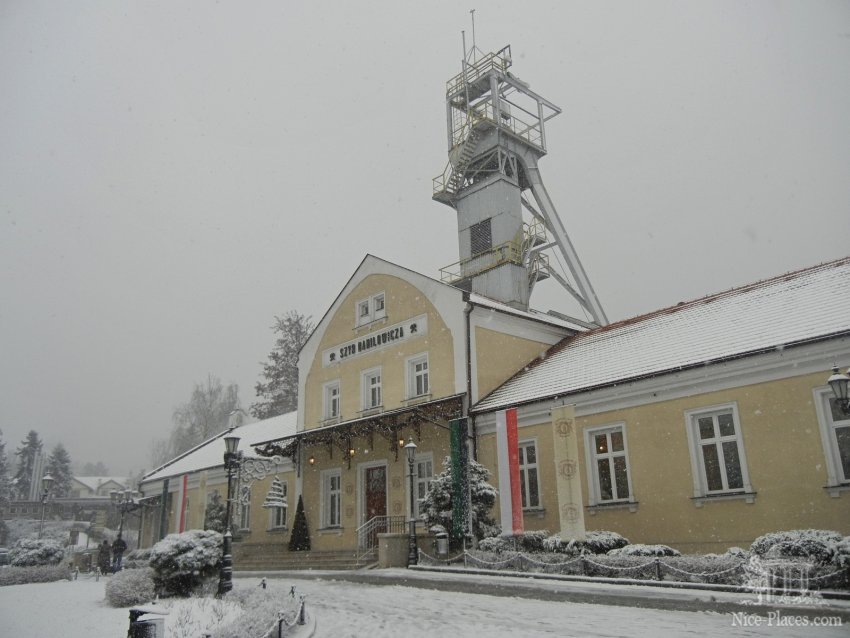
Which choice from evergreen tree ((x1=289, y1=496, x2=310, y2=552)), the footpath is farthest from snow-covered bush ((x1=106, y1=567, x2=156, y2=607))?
evergreen tree ((x1=289, y1=496, x2=310, y2=552))

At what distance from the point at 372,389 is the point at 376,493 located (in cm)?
415

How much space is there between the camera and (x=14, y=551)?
2556 centimetres

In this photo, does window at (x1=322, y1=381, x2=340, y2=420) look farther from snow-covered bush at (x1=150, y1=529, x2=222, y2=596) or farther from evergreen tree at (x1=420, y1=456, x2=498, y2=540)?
snow-covered bush at (x1=150, y1=529, x2=222, y2=596)

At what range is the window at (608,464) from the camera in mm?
18375

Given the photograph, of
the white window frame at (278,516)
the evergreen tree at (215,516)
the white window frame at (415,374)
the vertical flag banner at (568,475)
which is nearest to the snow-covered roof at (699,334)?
the vertical flag banner at (568,475)

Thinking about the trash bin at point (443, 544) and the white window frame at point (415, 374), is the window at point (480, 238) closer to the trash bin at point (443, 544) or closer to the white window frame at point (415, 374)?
the white window frame at point (415, 374)

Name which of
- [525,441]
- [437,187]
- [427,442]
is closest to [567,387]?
[525,441]

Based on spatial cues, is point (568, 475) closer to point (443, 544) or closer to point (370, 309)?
point (443, 544)

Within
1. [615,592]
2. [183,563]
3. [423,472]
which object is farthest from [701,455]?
[183,563]

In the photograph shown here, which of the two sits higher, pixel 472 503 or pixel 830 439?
pixel 830 439

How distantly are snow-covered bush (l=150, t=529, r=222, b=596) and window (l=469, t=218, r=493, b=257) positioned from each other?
2315 centimetres

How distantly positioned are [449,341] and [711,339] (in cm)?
895

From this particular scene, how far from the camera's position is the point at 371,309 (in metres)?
27.7

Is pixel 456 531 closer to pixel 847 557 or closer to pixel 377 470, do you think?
pixel 377 470
